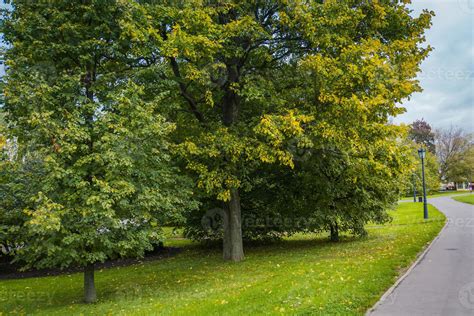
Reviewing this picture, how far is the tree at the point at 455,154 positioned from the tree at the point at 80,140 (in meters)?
67.6

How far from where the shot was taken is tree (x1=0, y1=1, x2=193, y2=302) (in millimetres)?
7586

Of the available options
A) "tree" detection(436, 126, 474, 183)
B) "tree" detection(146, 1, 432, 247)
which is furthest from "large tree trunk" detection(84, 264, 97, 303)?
"tree" detection(436, 126, 474, 183)

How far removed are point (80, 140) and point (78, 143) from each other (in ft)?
1.35

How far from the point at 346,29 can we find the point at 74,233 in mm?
8786

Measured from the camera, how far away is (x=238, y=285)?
8.96 metres

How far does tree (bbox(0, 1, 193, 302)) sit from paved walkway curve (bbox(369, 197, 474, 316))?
504 centimetres

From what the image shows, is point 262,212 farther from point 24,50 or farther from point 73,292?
point 24,50

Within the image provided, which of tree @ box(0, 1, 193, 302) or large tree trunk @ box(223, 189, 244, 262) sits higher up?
tree @ box(0, 1, 193, 302)

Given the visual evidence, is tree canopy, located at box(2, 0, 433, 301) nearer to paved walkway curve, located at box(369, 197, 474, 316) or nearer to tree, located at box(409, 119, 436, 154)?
paved walkway curve, located at box(369, 197, 474, 316)

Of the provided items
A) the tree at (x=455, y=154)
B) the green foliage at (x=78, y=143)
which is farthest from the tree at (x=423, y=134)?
the green foliage at (x=78, y=143)

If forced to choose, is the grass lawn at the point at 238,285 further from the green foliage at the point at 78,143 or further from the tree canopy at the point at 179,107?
the green foliage at the point at 78,143

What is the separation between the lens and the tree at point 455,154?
212 ft

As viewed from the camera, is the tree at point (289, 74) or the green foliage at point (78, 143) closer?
the green foliage at point (78, 143)

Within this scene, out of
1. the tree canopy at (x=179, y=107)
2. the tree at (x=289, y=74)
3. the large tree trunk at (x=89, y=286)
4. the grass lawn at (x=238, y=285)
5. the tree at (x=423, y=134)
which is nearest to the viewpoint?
the grass lawn at (x=238, y=285)
